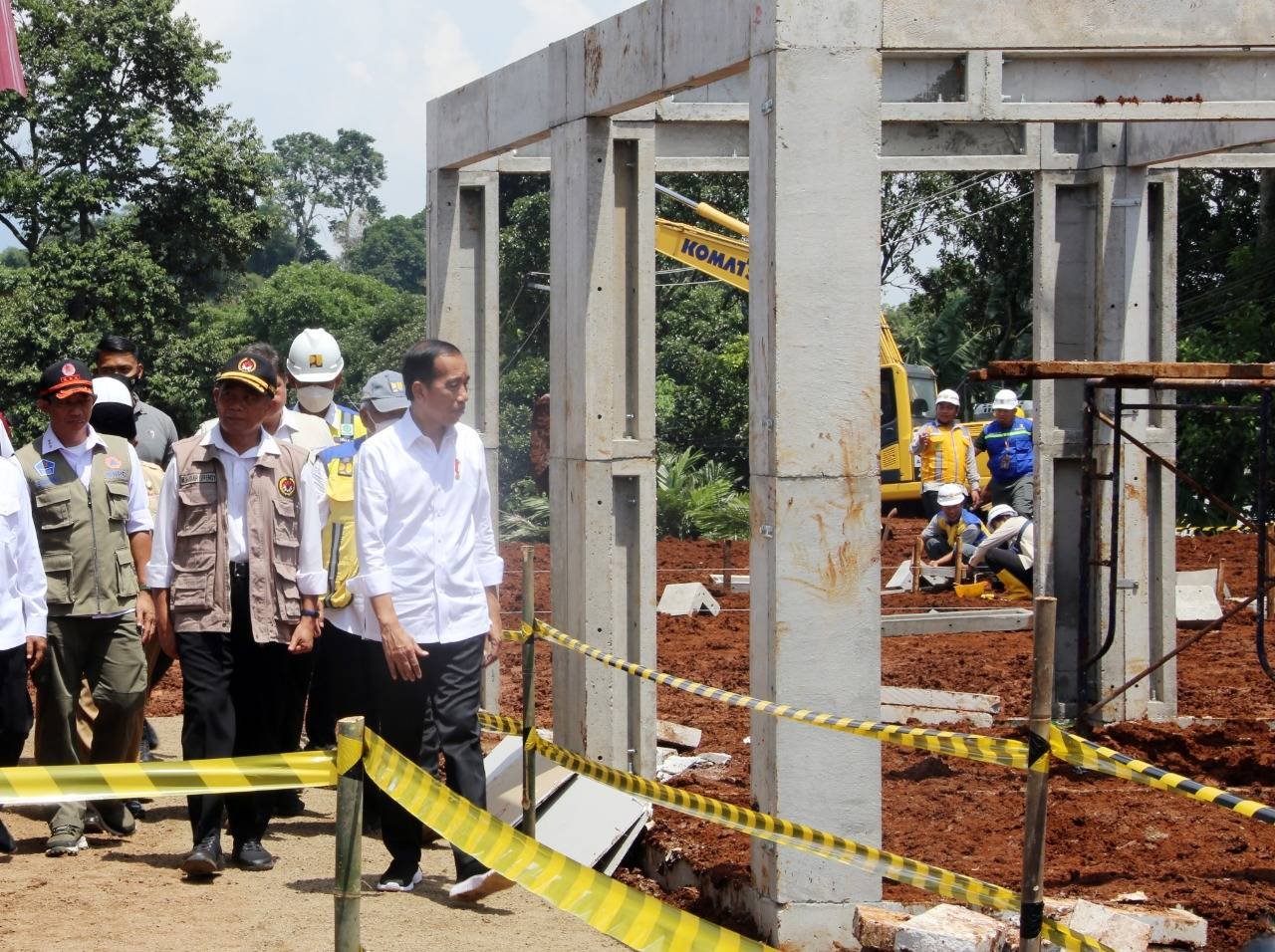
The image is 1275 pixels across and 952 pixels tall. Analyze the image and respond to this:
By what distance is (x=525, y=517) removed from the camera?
90.3 feet

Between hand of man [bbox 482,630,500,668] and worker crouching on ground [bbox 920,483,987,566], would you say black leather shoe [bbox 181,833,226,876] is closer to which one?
hand of man [bbox 482,630,500,668]

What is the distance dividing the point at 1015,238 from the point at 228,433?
29080mm

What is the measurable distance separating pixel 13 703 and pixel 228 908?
3.86 ft

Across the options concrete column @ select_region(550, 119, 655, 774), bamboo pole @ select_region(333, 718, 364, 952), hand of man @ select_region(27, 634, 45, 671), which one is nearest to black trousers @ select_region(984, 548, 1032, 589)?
concrete column @ select_region(550, 119, 655, 774)

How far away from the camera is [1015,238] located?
33.9m

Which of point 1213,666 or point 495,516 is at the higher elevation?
point 495,516

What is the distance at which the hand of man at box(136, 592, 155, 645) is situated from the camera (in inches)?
265

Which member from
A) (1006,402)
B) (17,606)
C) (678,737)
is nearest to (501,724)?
(678,737)

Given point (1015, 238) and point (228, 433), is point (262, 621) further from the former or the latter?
point (1015, 238)

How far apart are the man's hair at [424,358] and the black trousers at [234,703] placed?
42.8 inches

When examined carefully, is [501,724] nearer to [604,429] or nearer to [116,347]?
[604,429]

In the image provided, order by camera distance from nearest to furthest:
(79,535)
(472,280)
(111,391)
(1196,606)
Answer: (79,535), (111,391), (472,280), (1196,606)

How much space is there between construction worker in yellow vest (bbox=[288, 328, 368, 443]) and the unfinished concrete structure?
110cm

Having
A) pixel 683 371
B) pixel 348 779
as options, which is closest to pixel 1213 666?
pixel 348 779
